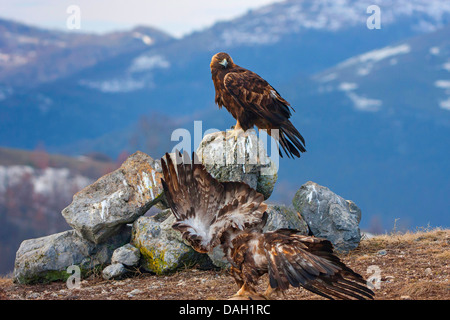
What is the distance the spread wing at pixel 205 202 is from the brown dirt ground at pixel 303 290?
1.47 m

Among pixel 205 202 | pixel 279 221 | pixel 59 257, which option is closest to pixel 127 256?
pixel 59 257

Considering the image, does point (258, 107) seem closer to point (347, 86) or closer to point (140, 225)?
point (140, 225)

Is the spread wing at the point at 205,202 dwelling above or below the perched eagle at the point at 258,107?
below

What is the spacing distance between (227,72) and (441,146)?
272 feet

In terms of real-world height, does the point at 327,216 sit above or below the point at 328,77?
below

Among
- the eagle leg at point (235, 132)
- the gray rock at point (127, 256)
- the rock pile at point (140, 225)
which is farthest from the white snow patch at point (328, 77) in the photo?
the gray rock at point (127, 256)

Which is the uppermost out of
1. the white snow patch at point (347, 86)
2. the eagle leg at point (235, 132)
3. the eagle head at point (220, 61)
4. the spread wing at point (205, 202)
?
the white snow patch at point (347, 86)

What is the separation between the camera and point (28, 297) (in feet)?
26.2

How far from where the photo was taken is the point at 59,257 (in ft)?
29.7

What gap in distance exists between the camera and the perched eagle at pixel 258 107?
9336mm

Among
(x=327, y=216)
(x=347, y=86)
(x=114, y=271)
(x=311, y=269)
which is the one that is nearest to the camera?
(x=311, y=269)

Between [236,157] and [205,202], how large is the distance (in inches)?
128

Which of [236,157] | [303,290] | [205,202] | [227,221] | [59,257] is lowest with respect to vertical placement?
[303,290]

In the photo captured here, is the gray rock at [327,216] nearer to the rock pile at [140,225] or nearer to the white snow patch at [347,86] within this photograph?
the rock pile at [140,225]
